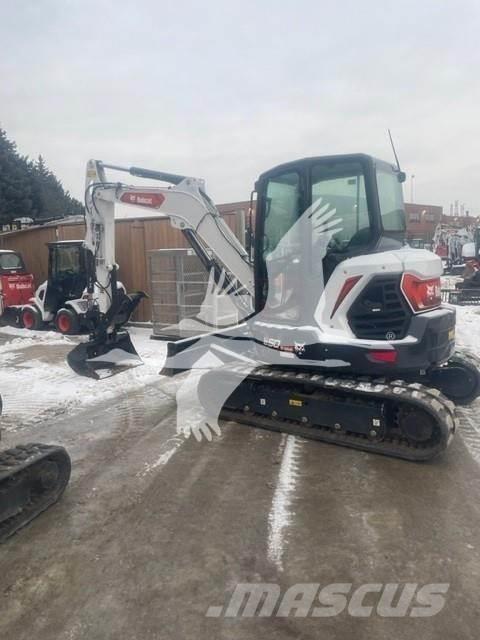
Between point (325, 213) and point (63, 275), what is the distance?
28.4ft

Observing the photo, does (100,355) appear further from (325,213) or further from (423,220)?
(423,220)

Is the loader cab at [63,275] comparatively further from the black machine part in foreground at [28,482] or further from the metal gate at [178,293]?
the black machine part in foreground at [28,482]

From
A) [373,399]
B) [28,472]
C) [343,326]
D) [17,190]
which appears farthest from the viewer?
[17,190]

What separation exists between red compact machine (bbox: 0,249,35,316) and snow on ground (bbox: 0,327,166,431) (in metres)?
2.85

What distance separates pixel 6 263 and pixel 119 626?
12189mm

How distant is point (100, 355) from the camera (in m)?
6.82

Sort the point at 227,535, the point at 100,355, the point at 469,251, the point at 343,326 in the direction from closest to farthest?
the point at 227,535
the point at 343,326
the point at 100,355
the point at 469,251

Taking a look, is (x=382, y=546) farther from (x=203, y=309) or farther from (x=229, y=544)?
(x=203, y=309)

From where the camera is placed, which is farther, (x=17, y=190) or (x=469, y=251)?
(x=17, y=190)

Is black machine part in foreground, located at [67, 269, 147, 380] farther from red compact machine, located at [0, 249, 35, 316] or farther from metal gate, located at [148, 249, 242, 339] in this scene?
red compact machine, located at [0, 249, 35, 316]

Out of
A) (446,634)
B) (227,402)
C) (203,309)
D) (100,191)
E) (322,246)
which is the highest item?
(100,191)

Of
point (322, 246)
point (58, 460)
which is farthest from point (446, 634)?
point (322, 246)

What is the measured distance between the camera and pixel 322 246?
14.9ft

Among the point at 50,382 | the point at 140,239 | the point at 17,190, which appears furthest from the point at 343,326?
the point at 17,190
